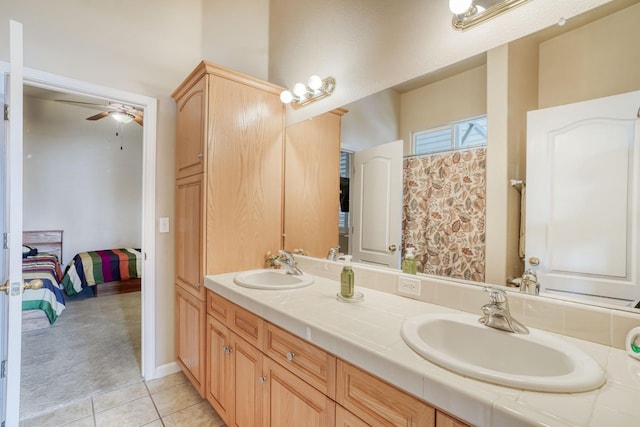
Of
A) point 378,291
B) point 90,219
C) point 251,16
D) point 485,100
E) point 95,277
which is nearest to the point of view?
point 485,100

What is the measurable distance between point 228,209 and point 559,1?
182 cm

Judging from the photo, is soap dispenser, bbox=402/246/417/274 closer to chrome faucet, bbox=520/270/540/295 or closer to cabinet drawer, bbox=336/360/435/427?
chrome faucet, bbox=520/270/540/295

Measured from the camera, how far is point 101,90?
78.3 inches

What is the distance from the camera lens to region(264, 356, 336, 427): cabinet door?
1009 mm

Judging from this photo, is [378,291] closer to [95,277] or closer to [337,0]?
[337,0]

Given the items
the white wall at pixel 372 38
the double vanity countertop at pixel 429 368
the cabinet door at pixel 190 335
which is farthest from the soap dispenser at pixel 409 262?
the cabinet door at pixel 190 335

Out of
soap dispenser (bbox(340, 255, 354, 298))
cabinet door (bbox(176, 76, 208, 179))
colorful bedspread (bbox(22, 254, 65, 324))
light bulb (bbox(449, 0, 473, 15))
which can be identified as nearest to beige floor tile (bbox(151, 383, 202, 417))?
soap dispenser (bbox(340, 255, 354, 298))

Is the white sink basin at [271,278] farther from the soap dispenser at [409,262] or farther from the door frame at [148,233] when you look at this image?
the door frame at [148,233]

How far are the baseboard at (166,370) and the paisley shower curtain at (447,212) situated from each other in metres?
2.05

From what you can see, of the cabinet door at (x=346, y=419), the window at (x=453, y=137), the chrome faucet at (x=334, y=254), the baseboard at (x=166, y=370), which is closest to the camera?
the cabinet door at (x=346, y=419)

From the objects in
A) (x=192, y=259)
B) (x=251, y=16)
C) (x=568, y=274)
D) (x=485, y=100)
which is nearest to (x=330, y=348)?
(x=568, y=274)

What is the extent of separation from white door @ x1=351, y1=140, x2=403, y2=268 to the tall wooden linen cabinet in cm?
67

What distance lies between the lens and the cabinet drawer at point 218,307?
5.27 feet

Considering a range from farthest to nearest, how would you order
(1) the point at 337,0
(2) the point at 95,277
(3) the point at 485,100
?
(2) the point at 95,277 → (1) the point at 337,0 → (3) the point at 485,100
